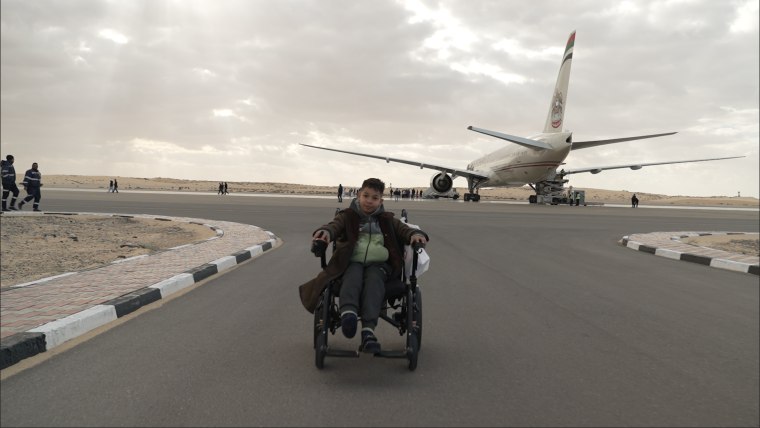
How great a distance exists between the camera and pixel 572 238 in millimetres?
16125

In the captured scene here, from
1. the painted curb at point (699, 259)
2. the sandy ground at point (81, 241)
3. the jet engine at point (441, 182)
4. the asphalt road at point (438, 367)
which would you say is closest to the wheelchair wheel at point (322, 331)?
the asphalt road at point (438, 367)

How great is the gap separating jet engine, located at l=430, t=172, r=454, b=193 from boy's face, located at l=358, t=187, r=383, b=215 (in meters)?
44.1

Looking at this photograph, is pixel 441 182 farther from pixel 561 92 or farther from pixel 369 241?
pixel 369 241

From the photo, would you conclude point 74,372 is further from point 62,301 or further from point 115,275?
point 115,275

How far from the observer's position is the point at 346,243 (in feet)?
14.3

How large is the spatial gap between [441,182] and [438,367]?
44703mm

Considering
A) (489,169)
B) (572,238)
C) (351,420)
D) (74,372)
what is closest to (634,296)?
(351,420)

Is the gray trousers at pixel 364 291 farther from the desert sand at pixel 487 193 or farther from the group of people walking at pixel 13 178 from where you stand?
the desert sand at pixel 487 193

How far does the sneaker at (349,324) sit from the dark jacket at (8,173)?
1800cm

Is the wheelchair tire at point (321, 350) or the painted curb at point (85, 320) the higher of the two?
the wheelchair tire at point (321, 350)

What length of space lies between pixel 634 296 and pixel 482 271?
8.26 feet

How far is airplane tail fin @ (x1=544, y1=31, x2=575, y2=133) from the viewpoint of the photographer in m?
41.5

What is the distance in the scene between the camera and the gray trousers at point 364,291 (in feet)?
13.2

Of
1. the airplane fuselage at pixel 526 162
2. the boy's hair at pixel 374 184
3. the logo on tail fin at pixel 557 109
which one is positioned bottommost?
the boy's hair at pixel 374 184
